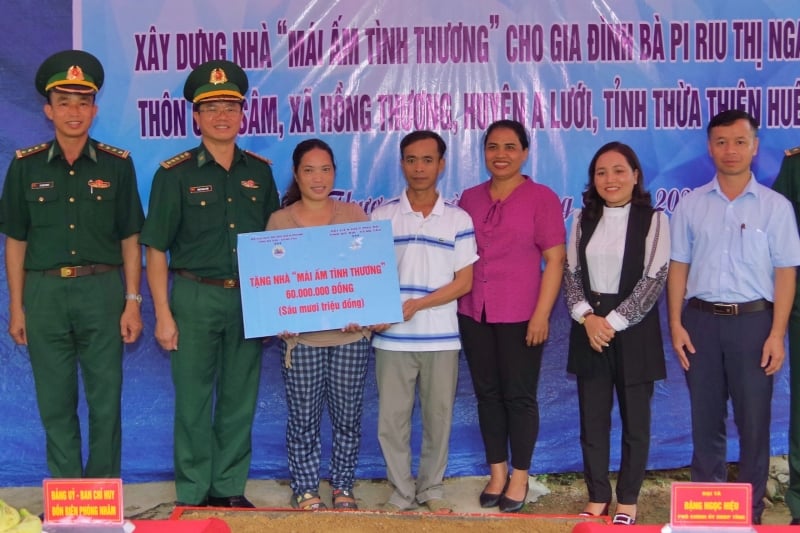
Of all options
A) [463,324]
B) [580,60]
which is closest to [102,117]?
[463,324]

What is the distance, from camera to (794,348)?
359 centimetres

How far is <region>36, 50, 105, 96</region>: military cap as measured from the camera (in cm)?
347

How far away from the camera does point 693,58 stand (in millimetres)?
4230

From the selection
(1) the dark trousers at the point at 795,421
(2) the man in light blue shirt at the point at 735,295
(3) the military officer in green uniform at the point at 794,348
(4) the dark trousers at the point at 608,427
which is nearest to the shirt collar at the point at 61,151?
(4) the dark trousers at the point at 608,427

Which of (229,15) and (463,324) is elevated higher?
(229,15)

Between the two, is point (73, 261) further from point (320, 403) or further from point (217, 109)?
point (320, 403)

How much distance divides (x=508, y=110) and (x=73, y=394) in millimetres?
2520

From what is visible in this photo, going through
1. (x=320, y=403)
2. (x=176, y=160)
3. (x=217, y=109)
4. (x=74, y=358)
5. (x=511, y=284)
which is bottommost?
(x=320, y=403)

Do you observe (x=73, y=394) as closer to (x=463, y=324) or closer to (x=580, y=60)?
(x=463, y=324)

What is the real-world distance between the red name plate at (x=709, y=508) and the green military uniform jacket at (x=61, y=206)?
2.56m

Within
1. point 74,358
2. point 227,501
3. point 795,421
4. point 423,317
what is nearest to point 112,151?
point 74,358

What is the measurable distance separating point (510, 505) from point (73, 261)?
89.0 inches

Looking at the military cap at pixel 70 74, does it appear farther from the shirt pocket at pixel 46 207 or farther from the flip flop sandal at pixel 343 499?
the flip flop sandal at pixel 343 499

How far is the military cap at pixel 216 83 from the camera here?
3.52 m
